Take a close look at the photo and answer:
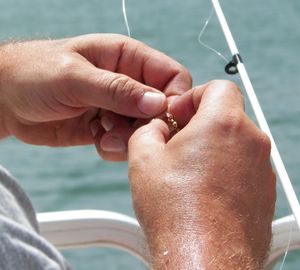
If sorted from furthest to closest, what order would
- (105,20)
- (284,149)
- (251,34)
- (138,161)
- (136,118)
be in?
1. (105,20)
2. (251,34)
3. (284,149)
4. (136,118)
5. (138,161)

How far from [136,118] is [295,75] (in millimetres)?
3621

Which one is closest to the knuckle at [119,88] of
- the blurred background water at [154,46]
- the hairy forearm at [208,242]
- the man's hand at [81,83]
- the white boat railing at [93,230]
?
the man's hand at [81,83]

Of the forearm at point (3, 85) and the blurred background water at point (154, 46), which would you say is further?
the blurred background water at point (154, 46)

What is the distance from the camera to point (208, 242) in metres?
0.98

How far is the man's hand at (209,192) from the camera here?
98 cm

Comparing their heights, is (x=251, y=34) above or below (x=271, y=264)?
below

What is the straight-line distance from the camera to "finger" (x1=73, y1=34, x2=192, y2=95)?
4.72 ft

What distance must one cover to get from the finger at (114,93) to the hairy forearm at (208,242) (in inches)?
13.5

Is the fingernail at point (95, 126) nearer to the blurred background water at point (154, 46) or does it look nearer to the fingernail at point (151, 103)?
the fingernail at point (151, 103)

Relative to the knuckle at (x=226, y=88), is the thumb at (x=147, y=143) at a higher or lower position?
lower

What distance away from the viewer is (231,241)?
983 mm

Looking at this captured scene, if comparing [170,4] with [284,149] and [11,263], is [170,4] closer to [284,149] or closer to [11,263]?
[284,149]

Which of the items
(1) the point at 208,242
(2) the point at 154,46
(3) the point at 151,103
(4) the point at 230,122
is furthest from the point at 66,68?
(2) the point at 154,46

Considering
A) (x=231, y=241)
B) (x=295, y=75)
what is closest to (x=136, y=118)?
(x=231, y=241)
